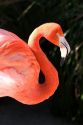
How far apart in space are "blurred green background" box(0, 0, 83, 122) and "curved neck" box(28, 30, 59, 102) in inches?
68.7

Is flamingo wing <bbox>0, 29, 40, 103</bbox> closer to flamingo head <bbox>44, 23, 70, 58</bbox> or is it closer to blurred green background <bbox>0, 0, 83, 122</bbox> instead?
flamingo head <bbox>44, 23, 70, 58</bbox>

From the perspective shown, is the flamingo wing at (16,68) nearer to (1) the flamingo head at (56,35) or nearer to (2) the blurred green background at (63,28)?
(1) the flamingo head at (56,35)

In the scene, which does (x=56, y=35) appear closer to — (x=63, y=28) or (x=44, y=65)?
(x=44, y=65)

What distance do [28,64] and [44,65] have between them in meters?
0.05

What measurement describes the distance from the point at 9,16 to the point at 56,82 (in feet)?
7.27

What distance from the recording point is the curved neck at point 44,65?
112 cm

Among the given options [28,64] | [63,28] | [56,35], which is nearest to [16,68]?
[28,64]

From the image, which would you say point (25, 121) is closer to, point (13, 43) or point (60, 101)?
point (60, 101)

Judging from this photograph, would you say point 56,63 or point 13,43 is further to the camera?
point 56,63

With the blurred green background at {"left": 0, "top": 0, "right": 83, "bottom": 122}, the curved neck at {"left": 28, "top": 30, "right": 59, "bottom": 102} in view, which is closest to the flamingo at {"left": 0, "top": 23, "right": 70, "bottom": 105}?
the curved neck at {"left": 28, "top": 30, "right": 59, "bottom": 102}

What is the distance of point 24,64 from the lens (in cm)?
113

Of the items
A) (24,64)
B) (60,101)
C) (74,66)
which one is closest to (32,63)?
(24,64)

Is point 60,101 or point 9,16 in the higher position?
point 9,16

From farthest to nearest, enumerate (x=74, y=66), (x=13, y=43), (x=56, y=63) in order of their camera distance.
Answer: (x=56, y=63), (x=74, y=66), (x=13, y=43)
